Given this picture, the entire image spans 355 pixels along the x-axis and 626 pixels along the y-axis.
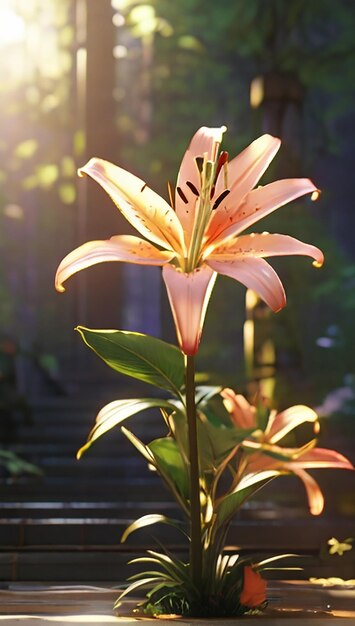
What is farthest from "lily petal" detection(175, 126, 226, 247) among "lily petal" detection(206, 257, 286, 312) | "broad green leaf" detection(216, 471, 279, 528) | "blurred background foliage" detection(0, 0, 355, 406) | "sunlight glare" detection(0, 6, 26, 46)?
"sunlight glare" detection(0, 6, 26, 46)

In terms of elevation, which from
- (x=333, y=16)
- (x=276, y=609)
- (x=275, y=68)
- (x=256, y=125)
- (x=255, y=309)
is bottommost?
(x=276, y=609)

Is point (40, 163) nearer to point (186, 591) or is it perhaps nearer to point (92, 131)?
point (92, 131)

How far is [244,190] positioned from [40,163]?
9.76 metres

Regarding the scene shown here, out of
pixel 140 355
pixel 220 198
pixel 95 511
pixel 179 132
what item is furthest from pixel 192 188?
pixel 179 132

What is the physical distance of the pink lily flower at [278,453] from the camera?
209 centimetres

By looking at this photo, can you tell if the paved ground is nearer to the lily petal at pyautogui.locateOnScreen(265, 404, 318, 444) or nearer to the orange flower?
the orange flower

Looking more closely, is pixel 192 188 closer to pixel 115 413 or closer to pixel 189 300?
pixel 189 300

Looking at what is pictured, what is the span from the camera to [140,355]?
82.9 inches

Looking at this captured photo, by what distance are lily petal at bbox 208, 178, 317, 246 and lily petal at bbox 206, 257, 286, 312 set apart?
0.25 feet

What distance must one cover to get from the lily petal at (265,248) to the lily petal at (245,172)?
0.23 ft

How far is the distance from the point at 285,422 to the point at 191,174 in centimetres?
59

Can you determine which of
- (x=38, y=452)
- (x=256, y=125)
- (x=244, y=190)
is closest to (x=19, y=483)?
(x=38, y=452)

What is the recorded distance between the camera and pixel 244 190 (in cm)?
216

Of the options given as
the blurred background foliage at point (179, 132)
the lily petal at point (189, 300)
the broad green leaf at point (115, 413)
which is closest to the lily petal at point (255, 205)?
the lily petal at point (189, 300)
